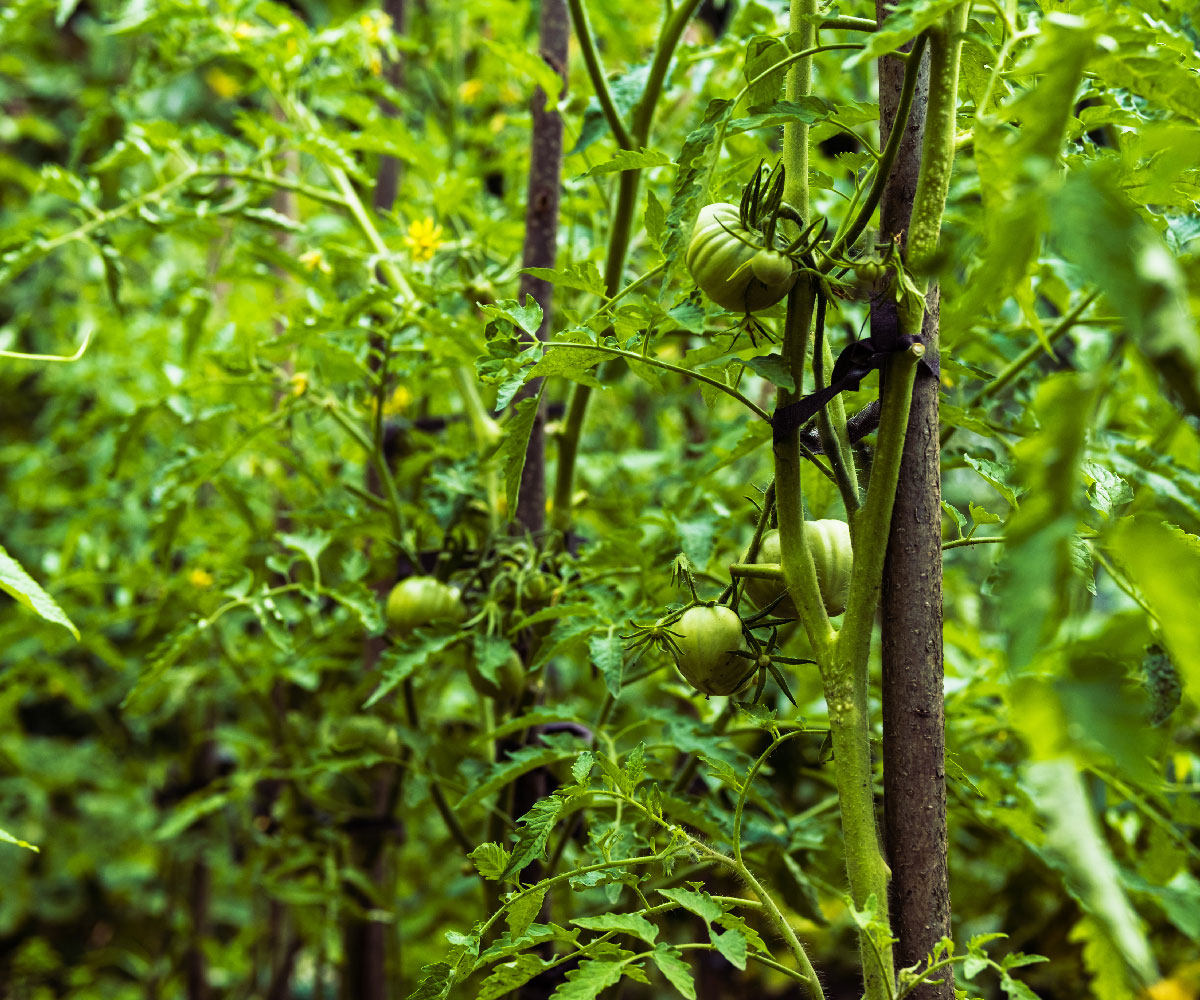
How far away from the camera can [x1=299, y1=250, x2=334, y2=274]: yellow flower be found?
1054mm

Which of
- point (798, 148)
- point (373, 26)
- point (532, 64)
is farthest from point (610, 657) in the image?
point (373, 26)

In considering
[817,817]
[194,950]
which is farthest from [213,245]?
[817,817]

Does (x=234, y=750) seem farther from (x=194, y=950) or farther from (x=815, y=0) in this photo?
(x=815, y=0)

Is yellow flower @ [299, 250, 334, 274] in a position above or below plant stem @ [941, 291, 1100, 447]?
above

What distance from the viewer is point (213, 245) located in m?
2.35

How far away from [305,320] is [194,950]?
122 cm

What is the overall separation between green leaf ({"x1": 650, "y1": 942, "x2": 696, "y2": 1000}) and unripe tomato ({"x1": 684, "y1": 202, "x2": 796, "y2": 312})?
0.31 m

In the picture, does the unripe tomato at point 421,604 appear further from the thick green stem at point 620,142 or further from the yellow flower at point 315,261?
the yellow flower at point 315,261

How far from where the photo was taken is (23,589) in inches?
20.6

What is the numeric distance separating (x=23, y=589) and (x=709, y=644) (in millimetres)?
362

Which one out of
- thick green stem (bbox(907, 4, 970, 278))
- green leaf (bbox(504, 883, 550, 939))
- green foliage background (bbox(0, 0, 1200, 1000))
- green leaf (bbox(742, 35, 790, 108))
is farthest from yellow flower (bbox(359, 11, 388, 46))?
green leaf (bbox(504, 883, 550, 939))

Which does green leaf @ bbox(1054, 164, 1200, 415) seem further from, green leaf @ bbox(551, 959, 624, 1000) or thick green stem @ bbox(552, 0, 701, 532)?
thick green stem @ bbox(552, 0, 701, 532)

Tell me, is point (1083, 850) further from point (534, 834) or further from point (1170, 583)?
point (534, 834)

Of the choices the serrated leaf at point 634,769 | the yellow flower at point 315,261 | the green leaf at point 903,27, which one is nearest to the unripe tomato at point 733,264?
the green leaf at point 903,27
